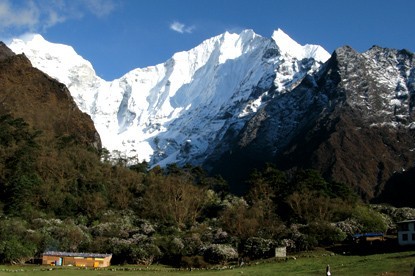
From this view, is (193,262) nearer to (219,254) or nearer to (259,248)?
(219,254)

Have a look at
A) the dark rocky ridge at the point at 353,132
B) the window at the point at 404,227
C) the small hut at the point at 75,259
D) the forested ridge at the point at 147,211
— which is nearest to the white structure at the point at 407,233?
the window at the point at 404,227

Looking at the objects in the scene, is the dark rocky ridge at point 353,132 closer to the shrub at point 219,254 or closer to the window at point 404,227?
the window at point 404,227

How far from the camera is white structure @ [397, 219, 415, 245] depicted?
4947 cm

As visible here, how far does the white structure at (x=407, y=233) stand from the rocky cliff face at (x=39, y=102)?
2502 inches

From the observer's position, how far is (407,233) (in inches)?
1972

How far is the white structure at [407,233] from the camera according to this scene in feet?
162

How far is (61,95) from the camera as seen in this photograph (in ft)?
372

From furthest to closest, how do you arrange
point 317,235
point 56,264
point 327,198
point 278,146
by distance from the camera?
point 278,146
point 327,198
point 317,235
point 56,264

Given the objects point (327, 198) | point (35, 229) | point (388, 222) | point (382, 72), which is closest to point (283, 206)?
point (327, 198)

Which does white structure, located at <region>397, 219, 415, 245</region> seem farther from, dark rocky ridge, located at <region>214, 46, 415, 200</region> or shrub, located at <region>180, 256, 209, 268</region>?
dark rocky ridge, located at <region>214, 46, 415, 200</region>

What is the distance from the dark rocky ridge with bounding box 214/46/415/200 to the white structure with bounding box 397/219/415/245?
90.6m

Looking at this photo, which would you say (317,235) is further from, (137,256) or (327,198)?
→ (137,256)

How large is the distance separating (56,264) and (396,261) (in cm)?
3005

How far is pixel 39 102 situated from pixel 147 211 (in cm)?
4642
